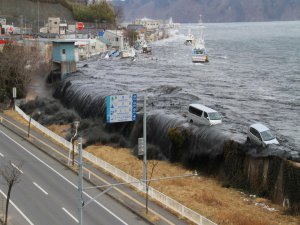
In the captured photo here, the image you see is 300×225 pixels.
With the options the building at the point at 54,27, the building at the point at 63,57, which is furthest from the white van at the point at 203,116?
the building at the point at 54,27

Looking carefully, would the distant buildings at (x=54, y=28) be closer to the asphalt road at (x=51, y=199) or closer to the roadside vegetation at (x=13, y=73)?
the roadside vegetation at (x=13, y=73)

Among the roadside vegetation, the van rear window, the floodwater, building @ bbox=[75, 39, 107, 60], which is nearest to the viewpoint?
the van rear window

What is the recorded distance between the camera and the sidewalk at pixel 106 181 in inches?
1010

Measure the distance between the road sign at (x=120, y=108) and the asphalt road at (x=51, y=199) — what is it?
4.52 metres

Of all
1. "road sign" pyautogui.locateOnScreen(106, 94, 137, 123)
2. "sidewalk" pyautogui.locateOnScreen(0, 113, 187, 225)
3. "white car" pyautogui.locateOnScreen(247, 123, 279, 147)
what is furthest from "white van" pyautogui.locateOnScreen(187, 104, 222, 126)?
"road sign" pyautogui.locateOnScreen(106, 94, 137, 123)

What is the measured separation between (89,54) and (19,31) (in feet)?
53.4

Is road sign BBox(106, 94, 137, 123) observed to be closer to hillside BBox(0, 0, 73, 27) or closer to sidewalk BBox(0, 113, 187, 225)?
sidewalk BBox(0, 113, 187, 225)

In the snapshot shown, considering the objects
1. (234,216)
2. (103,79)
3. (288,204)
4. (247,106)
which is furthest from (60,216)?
(103,79)

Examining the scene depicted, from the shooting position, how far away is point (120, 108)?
30094 mm

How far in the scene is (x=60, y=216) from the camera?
25750mm

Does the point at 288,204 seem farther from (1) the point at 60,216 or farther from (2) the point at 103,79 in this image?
(2) the point at 103,79

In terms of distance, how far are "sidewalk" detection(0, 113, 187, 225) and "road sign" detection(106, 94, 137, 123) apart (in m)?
4.15

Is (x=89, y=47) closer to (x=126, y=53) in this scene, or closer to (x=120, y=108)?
(x=126, y=53)

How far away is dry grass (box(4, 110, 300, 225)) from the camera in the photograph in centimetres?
2605
